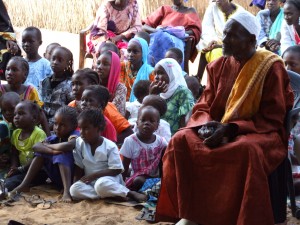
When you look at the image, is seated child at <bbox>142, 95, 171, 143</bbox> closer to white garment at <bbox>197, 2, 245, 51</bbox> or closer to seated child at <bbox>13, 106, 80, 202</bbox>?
seated child at <bbox>13, 106, 80, 202</bbox>

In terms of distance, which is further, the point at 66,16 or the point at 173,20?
the point at 66,16

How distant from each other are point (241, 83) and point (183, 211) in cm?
93

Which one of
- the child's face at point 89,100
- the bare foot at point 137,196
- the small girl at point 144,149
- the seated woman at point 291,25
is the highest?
the seated woman at point 291,25

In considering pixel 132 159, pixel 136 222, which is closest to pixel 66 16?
pixel 132 159

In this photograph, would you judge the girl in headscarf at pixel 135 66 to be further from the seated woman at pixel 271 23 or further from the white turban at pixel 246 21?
the white turban at pixel 246 21

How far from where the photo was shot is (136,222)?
5.12 meters

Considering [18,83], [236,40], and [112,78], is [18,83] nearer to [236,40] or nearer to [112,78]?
[112,78]

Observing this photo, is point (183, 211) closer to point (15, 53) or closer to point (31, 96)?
point (31, 96)

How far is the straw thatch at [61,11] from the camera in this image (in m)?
12.3

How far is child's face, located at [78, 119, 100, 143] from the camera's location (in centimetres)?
562

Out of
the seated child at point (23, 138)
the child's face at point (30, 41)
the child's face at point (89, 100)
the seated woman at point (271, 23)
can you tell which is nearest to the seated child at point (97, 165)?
the child's face at point (89, 100)

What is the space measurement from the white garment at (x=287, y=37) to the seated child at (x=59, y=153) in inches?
122

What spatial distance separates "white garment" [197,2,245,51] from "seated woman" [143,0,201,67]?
0.15 metres

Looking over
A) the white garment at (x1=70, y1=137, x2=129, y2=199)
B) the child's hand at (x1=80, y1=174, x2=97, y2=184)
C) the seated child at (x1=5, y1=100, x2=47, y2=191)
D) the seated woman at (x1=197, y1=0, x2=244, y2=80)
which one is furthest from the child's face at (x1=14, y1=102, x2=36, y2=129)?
the seated woman at (x1=197, y1=0, x2=244, y2=80)
